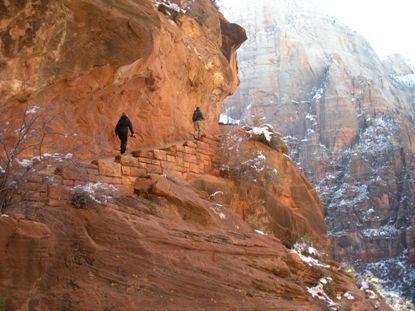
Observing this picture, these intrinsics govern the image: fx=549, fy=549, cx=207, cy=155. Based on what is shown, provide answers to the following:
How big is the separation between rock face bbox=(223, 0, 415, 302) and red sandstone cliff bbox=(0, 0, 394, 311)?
2102 inches

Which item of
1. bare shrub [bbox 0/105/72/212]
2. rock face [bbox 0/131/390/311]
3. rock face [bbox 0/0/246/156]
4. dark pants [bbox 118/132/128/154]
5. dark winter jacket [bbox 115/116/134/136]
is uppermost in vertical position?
rock face [bbox 0/0/246/156]

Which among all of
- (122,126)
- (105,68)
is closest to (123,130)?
(122,126)

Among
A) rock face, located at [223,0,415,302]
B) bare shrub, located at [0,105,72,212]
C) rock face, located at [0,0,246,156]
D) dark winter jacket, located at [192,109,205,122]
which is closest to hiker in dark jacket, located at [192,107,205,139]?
dark winter jacket, located at [192,109,205,122]

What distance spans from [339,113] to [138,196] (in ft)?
248

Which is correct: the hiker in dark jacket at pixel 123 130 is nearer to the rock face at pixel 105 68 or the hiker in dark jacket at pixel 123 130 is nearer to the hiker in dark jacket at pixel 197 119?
the rock face at pixel 105 68

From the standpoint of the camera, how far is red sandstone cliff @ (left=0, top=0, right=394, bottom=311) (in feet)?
26.2

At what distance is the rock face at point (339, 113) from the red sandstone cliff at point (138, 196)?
53.4 meters

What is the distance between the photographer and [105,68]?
1212cm

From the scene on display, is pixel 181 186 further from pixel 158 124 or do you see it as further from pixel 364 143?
pixel 364 143

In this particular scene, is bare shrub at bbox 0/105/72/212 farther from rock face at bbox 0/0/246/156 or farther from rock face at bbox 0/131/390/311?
rock face at bbox 0/0/246/156

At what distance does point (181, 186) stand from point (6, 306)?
204 inches

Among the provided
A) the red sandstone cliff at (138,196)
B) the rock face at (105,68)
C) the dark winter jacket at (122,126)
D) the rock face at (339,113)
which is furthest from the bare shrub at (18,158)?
the rock face at (339,113)

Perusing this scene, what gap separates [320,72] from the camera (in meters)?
86.8

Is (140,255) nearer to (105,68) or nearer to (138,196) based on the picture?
(138,196)
